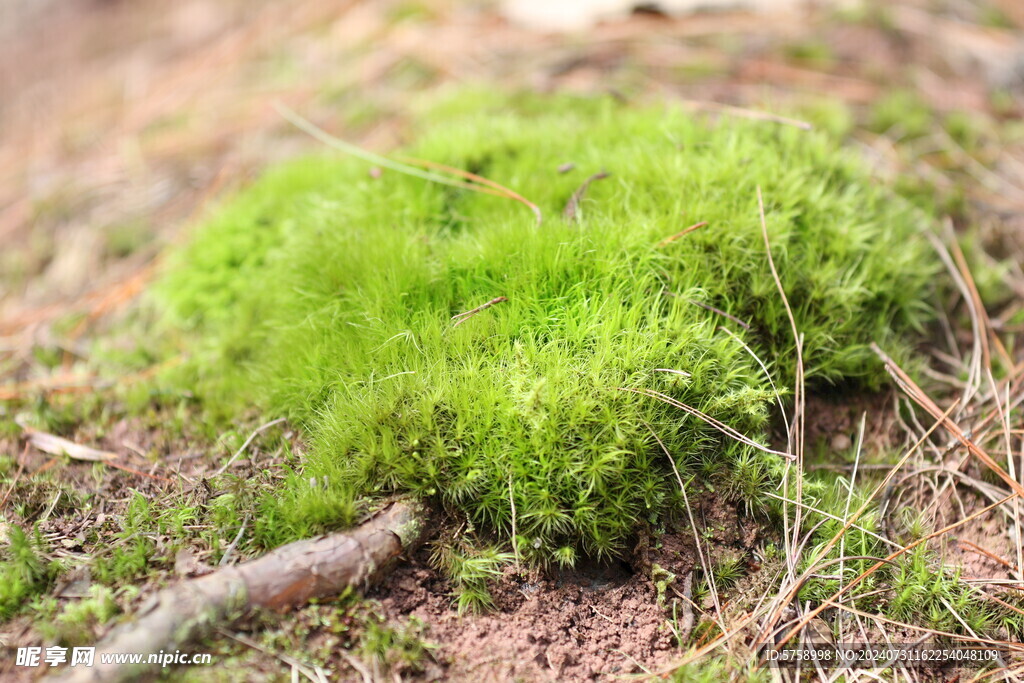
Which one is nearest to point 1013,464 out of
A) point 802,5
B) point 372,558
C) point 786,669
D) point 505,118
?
point 786,669

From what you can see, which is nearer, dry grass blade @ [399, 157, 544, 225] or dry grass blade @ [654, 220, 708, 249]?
dry grass blade @ [654, 220, 708, 249]

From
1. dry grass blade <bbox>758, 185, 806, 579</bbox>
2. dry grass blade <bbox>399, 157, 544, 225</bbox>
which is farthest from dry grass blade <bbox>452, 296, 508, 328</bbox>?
dry grass blade <bbox>758, 185, 806, 579</bbox>

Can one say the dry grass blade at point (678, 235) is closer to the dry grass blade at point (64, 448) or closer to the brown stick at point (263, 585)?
the brown stick at point (263, 585)

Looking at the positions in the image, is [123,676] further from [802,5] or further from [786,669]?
[802,5]

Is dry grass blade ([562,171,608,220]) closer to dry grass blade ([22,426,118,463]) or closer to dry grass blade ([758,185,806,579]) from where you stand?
dry grass blade ([758,185,806,579])

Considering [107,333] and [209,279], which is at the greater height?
[209,279]

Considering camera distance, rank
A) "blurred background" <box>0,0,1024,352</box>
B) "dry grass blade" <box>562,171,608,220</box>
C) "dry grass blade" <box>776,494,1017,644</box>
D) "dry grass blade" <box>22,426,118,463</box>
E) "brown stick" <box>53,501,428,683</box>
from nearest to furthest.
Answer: "brown stick" <box>53,501,428,683</box> → "dry grass blade" <box>776,494,1017,644</box> → "dry grass blade" <box>22,426,118,463</box> → "dry grass blade" <box>562,171,608,220</box> → "blurred background" <box>0,0,1024,352</box>

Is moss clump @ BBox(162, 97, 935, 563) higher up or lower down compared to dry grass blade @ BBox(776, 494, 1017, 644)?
higher up

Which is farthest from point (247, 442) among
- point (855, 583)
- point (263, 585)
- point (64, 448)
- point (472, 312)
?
point (855, 583)

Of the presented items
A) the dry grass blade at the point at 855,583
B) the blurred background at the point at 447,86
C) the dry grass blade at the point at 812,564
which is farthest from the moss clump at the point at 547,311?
the blurred background at the point at 447,86
